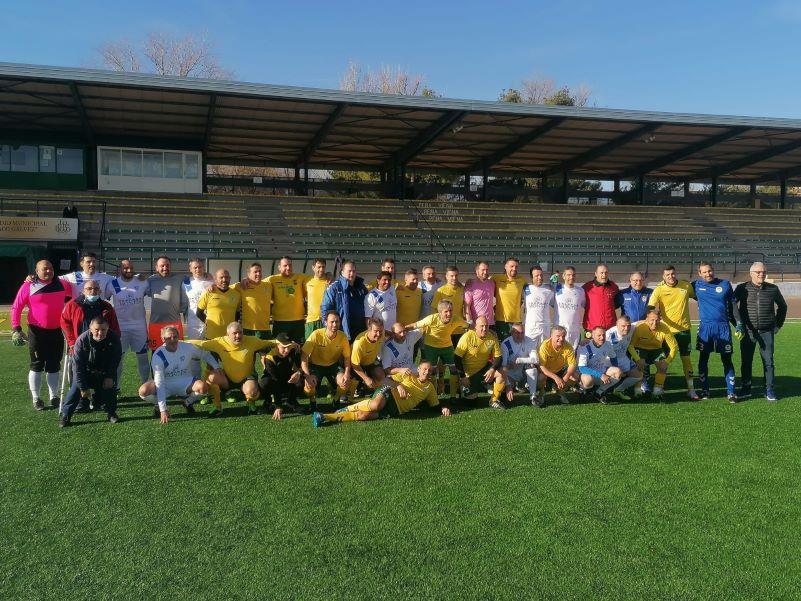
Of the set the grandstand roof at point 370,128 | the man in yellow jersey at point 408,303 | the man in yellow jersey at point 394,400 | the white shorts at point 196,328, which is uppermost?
the grandstand roof at point 370,128

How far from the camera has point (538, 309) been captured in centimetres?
760

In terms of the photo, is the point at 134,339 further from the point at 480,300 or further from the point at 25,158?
the point at 25,158

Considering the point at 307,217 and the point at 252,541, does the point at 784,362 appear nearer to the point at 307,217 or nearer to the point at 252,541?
the point at 252,541

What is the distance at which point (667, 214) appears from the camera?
28.0 metres

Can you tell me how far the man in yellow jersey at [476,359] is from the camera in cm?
684

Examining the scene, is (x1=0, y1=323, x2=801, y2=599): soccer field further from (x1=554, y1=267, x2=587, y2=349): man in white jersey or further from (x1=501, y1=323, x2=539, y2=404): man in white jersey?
(x1=554, y1=267, x2=587, y2=349): man in white jersey

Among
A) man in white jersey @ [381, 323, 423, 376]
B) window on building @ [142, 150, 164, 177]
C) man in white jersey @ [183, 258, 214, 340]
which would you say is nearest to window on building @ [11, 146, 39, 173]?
window on building @ [142, 150, 164, 177]

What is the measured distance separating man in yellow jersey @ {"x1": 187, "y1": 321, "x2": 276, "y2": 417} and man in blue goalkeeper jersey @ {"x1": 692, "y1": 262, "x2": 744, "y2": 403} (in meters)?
5.25

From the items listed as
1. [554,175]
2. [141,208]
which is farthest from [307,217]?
[554,175]

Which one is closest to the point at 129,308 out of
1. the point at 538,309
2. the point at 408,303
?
the point at 408,303

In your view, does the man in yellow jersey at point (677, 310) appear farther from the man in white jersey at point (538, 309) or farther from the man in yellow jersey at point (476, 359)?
the man in yellow jersey at point (476, 359)

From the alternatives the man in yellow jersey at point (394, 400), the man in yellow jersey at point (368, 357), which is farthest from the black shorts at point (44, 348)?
the man in yellow jersey at point (368, 357)

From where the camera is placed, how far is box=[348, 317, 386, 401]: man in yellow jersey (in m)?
6.43

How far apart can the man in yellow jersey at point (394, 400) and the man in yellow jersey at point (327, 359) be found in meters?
0.49
